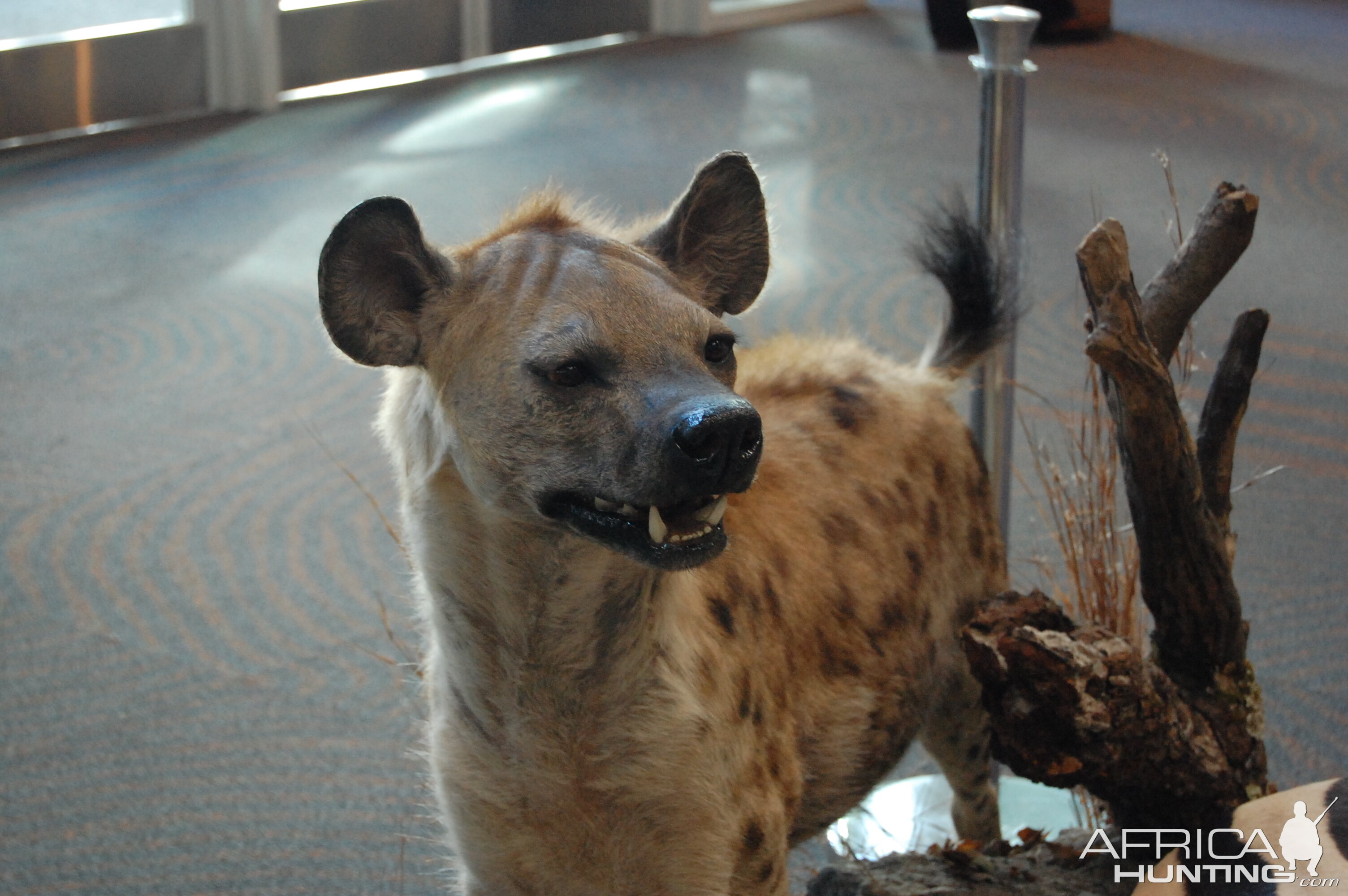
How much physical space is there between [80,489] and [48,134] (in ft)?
11.3

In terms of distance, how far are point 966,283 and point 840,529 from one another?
0.48 metres

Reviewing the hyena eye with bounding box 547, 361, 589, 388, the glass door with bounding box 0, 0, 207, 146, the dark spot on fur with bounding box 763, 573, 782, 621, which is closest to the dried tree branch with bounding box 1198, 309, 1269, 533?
the dark spot on fur with bounding box 763, 573, 782, 621

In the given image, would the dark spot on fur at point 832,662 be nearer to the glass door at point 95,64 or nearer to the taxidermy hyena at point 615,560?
the taxidermy hyena at point 615,560

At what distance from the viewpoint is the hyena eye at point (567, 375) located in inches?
59.1

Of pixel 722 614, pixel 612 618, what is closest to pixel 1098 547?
pixel 722 614

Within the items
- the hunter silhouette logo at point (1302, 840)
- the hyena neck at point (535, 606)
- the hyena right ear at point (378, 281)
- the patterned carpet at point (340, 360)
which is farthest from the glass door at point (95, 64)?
the hunter silhouette logo at point (1302, 840)

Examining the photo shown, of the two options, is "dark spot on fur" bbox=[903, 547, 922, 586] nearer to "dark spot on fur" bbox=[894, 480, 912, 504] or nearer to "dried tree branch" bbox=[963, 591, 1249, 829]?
"dark spot on fur" bbox=[894, 480, 912, 504]

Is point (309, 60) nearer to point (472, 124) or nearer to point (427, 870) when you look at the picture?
point (472, 124)

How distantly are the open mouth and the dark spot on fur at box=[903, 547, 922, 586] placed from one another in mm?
665

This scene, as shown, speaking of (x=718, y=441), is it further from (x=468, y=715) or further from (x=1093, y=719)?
(x=1093, y=719)

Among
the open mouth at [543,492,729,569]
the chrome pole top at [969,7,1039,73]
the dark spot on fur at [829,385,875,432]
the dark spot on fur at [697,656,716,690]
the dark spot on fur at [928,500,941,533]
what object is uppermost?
the chrome pole top at [969,7,1039,73]

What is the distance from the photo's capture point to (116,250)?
5289 millimetres

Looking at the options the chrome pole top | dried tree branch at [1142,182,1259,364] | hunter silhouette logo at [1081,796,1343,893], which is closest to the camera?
hunter silhouette logo at [1081,796,1343,893]

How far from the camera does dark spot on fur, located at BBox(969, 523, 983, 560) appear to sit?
2.22 meters
